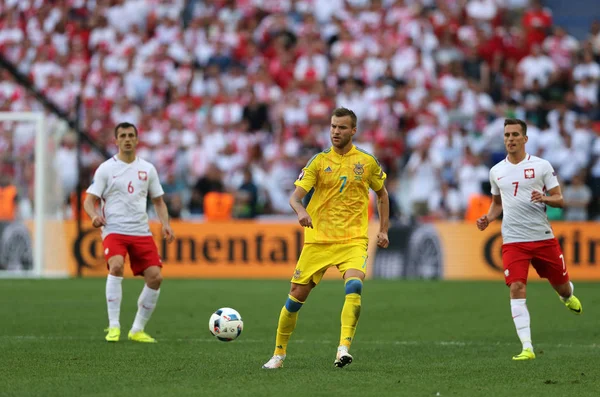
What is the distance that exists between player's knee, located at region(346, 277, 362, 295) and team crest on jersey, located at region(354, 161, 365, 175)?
0.96 metres

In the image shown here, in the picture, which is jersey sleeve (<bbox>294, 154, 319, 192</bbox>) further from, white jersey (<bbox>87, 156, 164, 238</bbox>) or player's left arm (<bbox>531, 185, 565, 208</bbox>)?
white jersey (<bbox>87, 156, 164, 238</bbox>)

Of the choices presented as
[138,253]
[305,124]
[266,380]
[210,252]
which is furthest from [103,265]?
[266,380]

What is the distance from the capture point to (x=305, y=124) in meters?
24.6

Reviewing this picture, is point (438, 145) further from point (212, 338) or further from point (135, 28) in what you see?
point (212, 338)

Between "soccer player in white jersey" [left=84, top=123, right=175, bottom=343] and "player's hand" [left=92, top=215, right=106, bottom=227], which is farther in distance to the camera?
"soccer player in white jersey" [left=84, top=123, right=175, bottom=343]

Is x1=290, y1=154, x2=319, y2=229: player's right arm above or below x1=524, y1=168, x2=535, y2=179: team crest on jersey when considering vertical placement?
below

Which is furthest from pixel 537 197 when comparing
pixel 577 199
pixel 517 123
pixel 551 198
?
pixel 577 199

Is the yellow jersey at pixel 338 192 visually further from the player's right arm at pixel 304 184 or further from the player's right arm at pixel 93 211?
the player's right arm at pixel 93 211

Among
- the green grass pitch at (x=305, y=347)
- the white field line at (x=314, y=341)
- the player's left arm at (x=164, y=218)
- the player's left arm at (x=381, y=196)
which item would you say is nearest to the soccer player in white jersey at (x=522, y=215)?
the green grass pitch at (x=305, y=347)

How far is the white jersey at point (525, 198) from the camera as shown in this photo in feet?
35.7

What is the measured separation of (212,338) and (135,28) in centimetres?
1762

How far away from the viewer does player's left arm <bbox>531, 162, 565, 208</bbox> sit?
10.4m

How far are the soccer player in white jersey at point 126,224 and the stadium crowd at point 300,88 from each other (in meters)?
10.1

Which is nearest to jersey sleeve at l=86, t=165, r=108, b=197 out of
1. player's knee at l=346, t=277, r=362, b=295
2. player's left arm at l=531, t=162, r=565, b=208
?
player's knee at l=346, t=277, r=362, b=295
